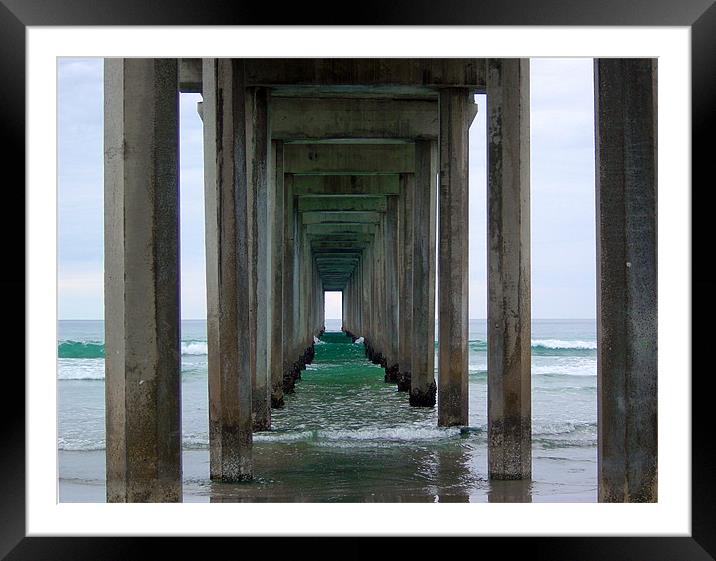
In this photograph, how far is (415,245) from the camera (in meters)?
14.5

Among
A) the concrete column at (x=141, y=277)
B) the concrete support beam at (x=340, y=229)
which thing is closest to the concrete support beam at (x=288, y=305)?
the concrete column at (x=141, y=277)

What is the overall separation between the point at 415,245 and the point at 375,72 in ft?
11.4

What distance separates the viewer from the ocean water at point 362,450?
7395 millimetres

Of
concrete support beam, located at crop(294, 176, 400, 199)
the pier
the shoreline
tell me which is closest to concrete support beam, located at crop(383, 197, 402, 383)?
concrete support beam, located at crop(294, 176, 400, 199)

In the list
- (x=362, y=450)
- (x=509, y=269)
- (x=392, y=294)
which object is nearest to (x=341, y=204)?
(x=392, y=294)

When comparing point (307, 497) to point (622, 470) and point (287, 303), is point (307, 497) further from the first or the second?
point (287, 303)

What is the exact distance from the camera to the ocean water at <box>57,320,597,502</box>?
A: 291 inches

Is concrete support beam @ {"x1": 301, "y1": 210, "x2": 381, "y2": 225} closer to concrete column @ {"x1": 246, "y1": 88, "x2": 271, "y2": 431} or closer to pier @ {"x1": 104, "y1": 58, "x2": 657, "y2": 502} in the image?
pier @ {"x1": 104, "y1": 58, "x2": 657, "y2": 502}

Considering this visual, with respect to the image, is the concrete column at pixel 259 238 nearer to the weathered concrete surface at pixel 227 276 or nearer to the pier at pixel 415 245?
the pier at pixel 415 245

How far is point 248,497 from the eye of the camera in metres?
7.09

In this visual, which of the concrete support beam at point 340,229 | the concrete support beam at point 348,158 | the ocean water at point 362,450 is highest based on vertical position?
the concrete support beam at point 348,158

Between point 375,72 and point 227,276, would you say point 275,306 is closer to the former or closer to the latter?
point 375,72
